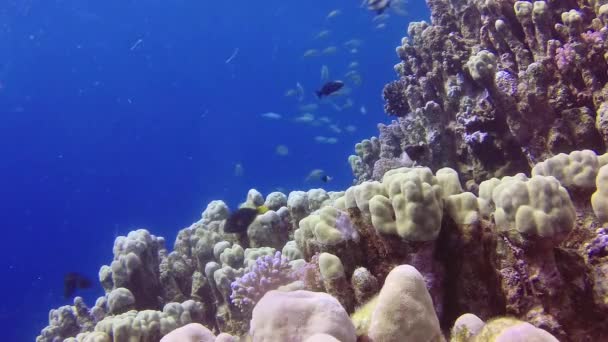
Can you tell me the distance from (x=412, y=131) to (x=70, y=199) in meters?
44.5

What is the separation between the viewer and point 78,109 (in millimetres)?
53250

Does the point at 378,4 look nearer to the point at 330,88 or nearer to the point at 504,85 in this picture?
the point at 330,88

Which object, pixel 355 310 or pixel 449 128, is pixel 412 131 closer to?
pixel 449 128

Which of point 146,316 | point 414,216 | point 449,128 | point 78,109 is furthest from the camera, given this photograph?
point 78,109

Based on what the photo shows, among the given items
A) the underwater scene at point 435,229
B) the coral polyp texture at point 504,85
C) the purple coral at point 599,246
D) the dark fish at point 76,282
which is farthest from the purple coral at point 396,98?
the dark fish at point 76,282

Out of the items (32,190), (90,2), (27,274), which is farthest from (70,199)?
(90,2)

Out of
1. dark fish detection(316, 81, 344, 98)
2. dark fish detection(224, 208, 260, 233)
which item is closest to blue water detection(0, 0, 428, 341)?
dark fish detection(316, 81, 344, 98)

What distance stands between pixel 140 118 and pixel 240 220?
53776 mm

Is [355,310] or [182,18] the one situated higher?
[182,18]

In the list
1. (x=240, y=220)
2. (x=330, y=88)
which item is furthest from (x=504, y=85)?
(x=330, y=88)

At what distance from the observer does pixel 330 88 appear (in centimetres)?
989

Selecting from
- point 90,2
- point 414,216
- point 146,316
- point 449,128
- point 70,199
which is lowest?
point 414,216

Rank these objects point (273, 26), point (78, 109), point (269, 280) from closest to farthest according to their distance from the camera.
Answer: point (269, 280) → point (78, 109) → point (273, 26)

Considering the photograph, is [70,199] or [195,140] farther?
[195,140]
